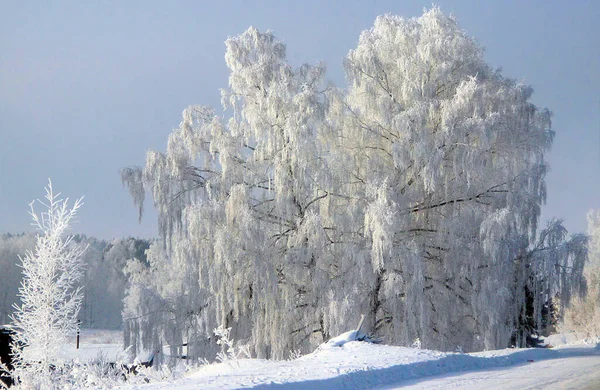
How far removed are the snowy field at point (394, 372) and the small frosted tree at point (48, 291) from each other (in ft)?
1.49

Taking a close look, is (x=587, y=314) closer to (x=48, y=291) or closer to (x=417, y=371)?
(x=417, y=371)

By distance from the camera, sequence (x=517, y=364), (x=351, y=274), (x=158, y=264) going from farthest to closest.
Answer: (x=158, y=264) → (x=351, y=274) → (x=517, y=364)

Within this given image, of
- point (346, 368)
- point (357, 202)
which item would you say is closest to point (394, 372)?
point (346, 368)

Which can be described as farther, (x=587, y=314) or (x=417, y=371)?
(x=587, y=314)

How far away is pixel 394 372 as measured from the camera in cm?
973

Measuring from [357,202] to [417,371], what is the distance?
36.2 feet

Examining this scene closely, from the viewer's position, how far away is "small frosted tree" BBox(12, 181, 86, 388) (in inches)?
473

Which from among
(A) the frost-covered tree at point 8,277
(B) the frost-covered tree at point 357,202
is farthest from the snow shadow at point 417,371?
(A) the frost-covered tree at point 8,277

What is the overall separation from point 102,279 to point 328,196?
70.0m

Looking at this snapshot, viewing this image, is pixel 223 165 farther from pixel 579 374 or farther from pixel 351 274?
pixel 579 374

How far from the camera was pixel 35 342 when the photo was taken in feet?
39.5

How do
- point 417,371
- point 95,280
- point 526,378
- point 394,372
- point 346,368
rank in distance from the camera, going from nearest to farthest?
1. point 526,378
2. point 346,368
3. point 394,372
4. point 417,371
5. point 95,280

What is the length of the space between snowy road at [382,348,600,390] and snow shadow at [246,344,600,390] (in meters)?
0.23

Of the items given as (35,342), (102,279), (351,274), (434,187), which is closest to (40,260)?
(35,342)
